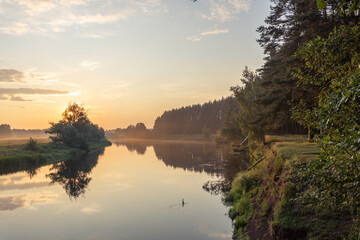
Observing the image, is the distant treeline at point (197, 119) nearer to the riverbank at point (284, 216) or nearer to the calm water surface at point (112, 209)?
the calm water surface at point (112, 209)

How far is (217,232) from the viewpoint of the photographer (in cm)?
1585

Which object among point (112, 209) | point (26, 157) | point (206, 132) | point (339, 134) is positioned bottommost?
point (112, 209)

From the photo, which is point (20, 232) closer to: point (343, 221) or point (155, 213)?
point (155, 213)

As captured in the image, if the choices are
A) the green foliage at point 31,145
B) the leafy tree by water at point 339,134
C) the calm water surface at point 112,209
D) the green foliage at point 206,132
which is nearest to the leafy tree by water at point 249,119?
the calm water surface at point 112,209

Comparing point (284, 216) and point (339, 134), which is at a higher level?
point (339, 134)

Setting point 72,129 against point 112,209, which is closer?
point 112,209

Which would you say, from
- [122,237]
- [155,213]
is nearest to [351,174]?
[122,237]

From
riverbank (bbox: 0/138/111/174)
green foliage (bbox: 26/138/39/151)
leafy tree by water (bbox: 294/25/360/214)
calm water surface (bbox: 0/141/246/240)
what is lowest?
calm water surface (bbox: 0/141/246/240)

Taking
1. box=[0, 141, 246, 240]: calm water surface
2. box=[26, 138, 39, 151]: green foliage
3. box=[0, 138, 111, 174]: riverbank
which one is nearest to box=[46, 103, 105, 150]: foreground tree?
box=[0, 138, 111, 174]: riverbank

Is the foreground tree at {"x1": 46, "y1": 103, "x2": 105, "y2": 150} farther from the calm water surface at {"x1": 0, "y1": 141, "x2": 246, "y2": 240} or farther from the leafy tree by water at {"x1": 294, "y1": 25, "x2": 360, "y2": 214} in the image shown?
the leafy tree by water at {"x1": 294, "y1": 25, "x2": 360, "y2": 214}

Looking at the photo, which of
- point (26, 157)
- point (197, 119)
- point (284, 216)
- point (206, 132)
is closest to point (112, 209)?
point (284, 216)

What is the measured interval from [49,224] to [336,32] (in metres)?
20.5

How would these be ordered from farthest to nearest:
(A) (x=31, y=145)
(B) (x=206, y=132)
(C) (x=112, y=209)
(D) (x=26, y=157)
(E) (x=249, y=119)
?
1. (B) (x=206, y=132)
2. (A) (x=31, y=145)
3. (D) (x=26, y=157)
4. (E) (x=249, y=119)
5. (C) (x=112, y=209)

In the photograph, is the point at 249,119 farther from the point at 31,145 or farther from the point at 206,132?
the point at 206,132
